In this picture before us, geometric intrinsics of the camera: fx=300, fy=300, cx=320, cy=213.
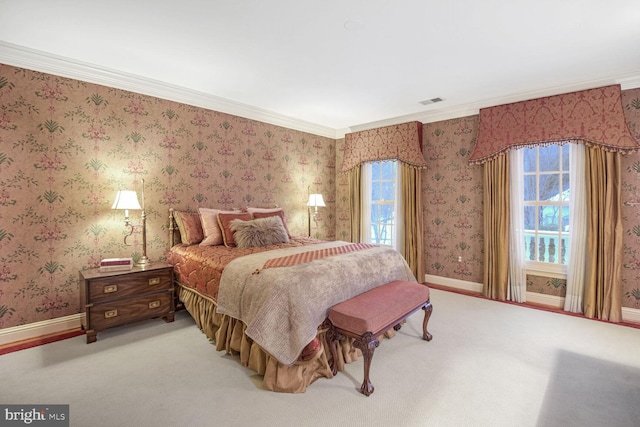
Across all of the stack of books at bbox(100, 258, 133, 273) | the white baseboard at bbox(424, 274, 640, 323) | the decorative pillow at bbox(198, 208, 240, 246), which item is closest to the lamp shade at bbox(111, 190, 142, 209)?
the stack of books at bbox(100, 258, 133, 273)

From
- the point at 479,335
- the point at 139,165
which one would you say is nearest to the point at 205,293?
the point at 139,165

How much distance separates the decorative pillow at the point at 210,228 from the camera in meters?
3.42

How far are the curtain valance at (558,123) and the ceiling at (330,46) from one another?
15 centimetres

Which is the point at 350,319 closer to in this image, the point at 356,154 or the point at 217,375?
the point at 217,375

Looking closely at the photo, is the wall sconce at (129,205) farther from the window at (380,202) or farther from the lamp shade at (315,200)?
the window at (380,202)

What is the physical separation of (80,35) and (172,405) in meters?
2.90

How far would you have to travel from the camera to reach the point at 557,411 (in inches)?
71.6

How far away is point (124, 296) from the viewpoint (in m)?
2.83

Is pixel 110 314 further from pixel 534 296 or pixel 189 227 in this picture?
pixel 534 296

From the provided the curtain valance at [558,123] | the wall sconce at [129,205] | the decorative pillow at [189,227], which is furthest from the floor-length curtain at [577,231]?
the wall sconce at [129,205]

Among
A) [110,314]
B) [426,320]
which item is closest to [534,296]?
[426,320]

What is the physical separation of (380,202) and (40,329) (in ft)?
15.1

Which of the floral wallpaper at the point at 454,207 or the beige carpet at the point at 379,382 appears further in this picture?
the floral wallpaper at the point at 454,207

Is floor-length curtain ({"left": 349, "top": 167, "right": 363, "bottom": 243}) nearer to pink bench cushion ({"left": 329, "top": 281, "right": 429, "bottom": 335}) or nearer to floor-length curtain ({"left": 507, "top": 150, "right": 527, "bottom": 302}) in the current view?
floor-length curtain ({"left": 507, "top": 150, "right": 527, "bottom": 302})
